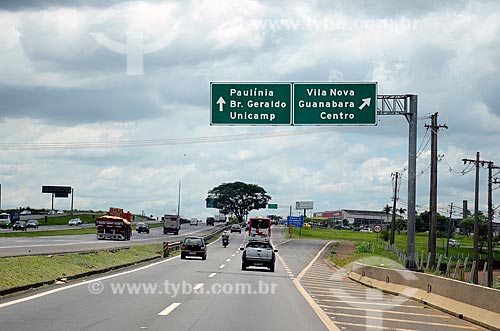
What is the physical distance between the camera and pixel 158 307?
53.3 feet

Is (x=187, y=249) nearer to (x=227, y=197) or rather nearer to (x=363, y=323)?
(x=363, y=323)

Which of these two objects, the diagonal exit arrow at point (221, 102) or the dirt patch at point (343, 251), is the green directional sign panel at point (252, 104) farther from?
the dirt patch at point (343, 251)

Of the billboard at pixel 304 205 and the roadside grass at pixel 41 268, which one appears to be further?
the billboard at pixel 304 205

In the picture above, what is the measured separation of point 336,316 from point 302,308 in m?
1.49

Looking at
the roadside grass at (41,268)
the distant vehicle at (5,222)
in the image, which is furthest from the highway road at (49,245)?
the distant vehicle at (5,222)

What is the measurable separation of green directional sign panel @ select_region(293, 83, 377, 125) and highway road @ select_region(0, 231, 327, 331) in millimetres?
6574

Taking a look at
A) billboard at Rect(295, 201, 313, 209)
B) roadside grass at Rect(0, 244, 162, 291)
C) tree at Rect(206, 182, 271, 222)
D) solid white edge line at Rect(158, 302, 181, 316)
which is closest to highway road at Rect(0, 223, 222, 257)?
roadside grass at Rect(0, 244, 162, 291)

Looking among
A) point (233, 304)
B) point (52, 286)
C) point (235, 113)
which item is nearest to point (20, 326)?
point (233, 304)

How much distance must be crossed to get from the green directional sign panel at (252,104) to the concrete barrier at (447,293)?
705 centimetres

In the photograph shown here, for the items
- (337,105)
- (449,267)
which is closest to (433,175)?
(449,267)

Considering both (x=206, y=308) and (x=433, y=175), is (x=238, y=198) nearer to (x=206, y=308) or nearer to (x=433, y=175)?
(x=433, y=175)

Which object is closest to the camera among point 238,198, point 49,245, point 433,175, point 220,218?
point 433,175

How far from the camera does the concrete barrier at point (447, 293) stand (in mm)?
15031

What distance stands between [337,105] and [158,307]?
13.1m
